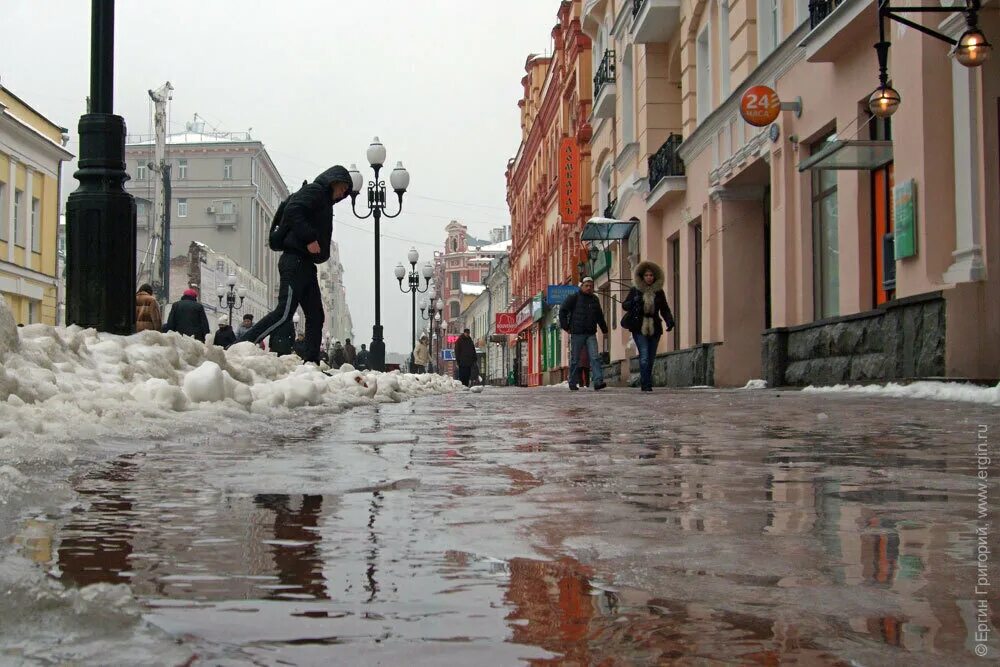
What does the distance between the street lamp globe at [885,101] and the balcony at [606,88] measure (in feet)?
61.1

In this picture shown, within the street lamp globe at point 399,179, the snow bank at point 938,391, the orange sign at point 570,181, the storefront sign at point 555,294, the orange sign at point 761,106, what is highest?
the orange sign at point 570,181

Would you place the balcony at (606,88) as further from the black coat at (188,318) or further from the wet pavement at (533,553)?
the wet pavement at (533,553)

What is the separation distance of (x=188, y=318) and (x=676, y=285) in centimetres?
1082

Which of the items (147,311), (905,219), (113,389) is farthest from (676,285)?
(113,389)

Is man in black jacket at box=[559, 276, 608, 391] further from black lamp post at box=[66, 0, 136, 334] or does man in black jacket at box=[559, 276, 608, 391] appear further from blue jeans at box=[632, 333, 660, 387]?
black lamp post at box=[66, 0, 136, 334]

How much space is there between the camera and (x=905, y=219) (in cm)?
1134

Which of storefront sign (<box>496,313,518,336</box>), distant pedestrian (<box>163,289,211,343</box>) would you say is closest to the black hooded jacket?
distant pedestrian (<box>163,289,211,343</box>)

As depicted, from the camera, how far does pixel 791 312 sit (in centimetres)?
1574

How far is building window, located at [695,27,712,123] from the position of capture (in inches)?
827

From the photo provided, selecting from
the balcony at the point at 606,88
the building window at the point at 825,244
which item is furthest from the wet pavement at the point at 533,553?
the balcony at the point at 606,88

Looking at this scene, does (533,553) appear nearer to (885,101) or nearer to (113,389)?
(113,389)

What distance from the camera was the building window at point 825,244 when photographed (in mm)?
14539

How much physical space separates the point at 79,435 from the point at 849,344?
34.2 feet

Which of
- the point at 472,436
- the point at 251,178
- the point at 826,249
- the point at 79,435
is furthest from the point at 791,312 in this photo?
the point at 251,178
